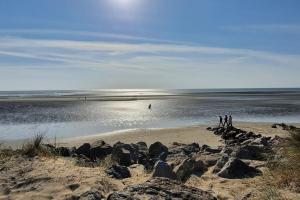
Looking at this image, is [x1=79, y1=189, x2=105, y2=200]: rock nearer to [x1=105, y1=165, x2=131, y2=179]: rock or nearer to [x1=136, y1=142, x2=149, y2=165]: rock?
[x1=105, y1=165, x2=131, y2=179]: rock

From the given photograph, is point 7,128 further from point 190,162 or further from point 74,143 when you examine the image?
point 190,162

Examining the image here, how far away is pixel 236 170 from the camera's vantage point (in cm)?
987

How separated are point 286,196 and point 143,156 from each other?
836cm

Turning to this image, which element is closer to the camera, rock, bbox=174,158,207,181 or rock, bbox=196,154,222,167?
rock, bbox=174,158,207,181

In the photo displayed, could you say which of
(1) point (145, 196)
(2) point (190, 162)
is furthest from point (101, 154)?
(1) point (145, 196)

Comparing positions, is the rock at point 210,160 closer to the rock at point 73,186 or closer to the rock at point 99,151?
the rock at point 73,186

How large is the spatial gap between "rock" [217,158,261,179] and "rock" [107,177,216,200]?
221 cm

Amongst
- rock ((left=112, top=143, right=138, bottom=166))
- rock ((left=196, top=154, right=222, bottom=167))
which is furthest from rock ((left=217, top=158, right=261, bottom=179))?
rock ((left=112, top=143, right=138, bottom=166))

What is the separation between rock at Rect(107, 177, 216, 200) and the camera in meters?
7.18

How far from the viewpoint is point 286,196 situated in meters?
7.54

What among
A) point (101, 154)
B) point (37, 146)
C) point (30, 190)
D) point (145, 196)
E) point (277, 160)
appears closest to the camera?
point (145, 196)

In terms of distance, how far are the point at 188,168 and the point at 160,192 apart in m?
2.97

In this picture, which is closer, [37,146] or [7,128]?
[37,146]

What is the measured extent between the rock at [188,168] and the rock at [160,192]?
73.2 inches
